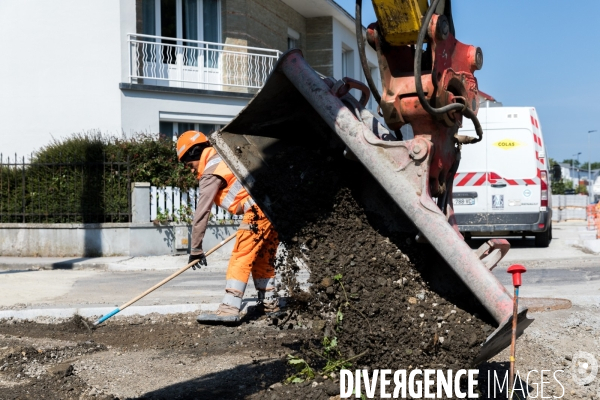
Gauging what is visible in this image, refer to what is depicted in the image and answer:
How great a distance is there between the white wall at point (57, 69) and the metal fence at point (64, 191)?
2.52 metres

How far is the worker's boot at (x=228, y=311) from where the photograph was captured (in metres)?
5.95

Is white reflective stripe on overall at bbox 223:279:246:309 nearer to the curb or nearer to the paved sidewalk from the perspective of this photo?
the curb

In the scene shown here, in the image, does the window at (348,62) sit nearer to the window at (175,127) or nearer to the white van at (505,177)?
the window at (175,127)

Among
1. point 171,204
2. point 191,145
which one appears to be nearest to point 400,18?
point 191,145

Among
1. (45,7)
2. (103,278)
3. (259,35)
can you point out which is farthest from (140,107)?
(103,278)

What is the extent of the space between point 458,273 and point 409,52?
4.28ft

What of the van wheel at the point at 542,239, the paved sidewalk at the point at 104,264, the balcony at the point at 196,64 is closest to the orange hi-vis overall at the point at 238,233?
the paved sidewalk at the point at 104,264

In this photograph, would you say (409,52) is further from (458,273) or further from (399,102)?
(458,273)

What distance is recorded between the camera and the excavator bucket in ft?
11.1

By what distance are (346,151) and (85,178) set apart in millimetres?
10535

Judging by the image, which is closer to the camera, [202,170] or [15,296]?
[202,170]

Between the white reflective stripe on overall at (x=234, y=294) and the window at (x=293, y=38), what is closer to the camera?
the white reflective stripe on overall at (x=234, y=294)

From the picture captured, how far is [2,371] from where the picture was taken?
4.55 m

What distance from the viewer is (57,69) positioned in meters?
16.4
